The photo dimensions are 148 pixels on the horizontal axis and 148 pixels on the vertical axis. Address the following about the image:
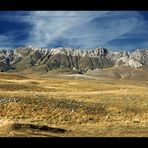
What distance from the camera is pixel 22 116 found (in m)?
28.8

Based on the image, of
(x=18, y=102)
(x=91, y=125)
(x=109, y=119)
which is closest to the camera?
(x=91, y=125)

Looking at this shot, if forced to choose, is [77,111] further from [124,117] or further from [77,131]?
[77,131]

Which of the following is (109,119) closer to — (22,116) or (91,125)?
(91,125)
